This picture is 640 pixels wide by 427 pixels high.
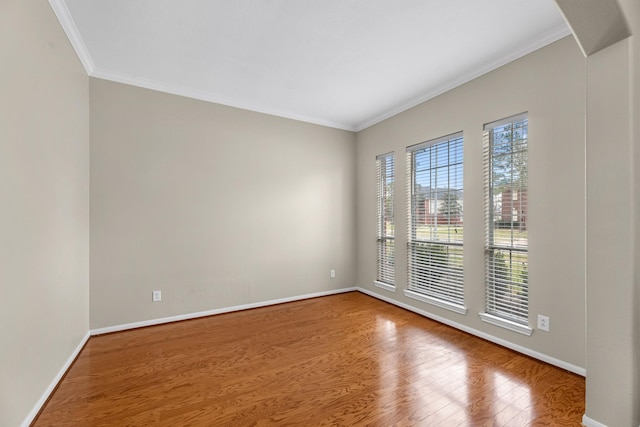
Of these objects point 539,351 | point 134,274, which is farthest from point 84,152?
point 539,351

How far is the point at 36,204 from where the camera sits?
5.96 ft

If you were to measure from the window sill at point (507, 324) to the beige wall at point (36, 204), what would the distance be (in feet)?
11.9

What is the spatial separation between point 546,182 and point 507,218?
471mm

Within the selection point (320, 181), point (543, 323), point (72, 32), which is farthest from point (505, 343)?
point (72, 32)

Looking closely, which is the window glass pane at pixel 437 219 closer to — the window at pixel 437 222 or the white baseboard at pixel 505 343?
the window at pixel 437 222

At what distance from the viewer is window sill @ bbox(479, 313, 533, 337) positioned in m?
2.53

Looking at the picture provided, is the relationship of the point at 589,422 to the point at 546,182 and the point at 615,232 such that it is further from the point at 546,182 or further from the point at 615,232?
the point at 546,182

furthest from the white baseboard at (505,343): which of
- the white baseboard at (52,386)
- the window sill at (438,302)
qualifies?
the white baseboard at (52,386)

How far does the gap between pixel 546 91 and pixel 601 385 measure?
2.22 meters

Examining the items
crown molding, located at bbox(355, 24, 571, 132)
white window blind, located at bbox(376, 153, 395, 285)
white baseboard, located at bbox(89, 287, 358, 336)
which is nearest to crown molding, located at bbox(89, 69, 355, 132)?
crown molding, located at bbox(355, 24, 571, 132)

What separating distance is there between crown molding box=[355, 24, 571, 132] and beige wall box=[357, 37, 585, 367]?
0.16 feet

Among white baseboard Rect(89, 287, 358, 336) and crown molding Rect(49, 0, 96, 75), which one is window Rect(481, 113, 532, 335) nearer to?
white baseboard Rect(89, 287, 358, 336)

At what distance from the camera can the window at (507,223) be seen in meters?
2.61

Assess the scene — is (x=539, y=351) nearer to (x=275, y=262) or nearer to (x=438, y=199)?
(x=438, y=199)
